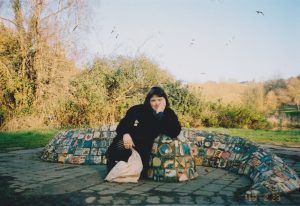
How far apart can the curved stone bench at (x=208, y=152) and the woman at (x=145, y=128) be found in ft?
1.19

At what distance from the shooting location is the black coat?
17.5ft

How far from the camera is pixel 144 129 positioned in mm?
5488

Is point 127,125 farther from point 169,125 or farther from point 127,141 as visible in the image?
point 169,125

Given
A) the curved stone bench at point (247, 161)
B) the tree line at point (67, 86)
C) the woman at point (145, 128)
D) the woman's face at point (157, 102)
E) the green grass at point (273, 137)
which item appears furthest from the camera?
the tree line at point (67, 86)

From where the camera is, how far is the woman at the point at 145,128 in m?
5.33

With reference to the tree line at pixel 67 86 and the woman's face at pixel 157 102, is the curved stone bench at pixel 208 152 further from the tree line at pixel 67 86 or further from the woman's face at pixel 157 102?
the tree line at pixel 67 86

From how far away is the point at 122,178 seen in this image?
526 centimetres

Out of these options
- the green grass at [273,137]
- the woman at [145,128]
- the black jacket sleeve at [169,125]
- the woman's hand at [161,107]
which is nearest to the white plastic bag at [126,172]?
the woman at [145,128]

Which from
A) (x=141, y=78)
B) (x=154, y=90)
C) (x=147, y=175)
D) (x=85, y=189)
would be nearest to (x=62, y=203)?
(x=85, y=189)

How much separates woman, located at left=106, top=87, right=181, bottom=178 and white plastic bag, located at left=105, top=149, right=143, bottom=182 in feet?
0.38

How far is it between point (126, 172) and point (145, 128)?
0.78m

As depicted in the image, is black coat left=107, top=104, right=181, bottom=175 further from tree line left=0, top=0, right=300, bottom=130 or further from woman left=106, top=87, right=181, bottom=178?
tree line left=0, top=0, right=300, bottom=130

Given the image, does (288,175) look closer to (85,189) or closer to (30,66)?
(85,189)

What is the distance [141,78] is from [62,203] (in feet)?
47.0
